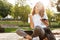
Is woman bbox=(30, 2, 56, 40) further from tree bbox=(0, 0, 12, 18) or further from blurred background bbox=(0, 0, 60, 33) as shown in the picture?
tree bbox=(0, 0, 12, 18)

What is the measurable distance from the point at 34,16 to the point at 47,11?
0.24 meters

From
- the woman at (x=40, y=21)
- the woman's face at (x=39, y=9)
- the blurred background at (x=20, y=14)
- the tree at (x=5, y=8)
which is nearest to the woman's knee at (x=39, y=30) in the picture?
the woman at (x=40, y=21)

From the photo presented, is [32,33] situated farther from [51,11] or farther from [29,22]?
[51,11]

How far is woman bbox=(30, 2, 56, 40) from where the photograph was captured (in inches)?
158

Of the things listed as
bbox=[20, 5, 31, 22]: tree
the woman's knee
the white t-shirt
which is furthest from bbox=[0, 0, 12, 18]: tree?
the woman's knee

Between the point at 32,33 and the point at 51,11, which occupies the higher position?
the point at 51,11

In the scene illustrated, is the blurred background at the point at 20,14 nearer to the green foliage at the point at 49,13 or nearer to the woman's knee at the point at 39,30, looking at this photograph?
the green foliage at the point at 49,13

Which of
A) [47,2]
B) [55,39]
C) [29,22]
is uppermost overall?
[47,2]

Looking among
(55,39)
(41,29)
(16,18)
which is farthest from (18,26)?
(55,39)

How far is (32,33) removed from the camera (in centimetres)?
402

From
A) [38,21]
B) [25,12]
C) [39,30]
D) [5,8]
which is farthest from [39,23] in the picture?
[5,8]

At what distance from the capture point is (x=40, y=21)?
4.05m

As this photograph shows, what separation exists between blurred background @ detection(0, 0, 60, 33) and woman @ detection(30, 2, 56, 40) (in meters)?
0.07


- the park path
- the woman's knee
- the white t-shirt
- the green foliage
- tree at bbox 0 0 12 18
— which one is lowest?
the park path
